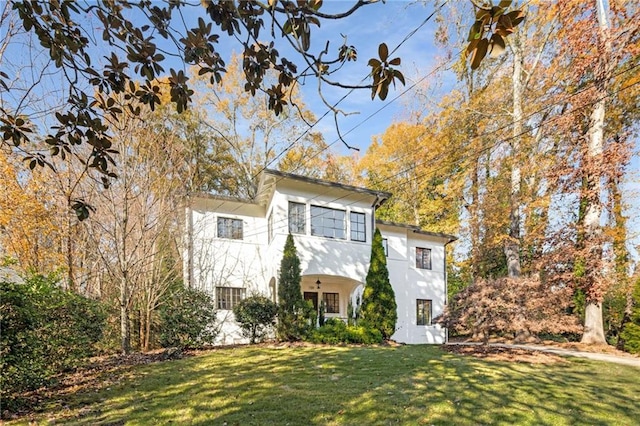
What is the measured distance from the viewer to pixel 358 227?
1339 centimetres

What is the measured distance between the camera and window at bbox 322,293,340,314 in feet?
46.4

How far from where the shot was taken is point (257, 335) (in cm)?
1102

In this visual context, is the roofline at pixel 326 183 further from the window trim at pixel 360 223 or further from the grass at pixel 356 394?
the grass at pixel 356 394

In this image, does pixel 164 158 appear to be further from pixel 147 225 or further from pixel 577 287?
pixel 577 287

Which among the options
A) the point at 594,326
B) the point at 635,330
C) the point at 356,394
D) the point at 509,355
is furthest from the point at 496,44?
the point at 594,326

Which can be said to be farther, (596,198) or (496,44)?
(596,198)

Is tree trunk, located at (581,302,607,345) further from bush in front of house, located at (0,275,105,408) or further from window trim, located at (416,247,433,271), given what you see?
bush in front of house, located at (0,275,105,408)

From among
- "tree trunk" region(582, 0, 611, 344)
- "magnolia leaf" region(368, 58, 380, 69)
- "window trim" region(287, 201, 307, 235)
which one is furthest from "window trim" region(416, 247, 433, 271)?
"magnolia leaf" region(368, 58, 380, 69)

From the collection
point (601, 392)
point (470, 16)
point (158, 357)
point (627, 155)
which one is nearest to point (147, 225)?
point (158, 357)

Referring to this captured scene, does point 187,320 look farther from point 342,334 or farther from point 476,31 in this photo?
point 476,31

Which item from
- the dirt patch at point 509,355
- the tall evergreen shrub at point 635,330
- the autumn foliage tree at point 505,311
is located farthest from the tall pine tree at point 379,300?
the tall evergreen shrub at point 635,330

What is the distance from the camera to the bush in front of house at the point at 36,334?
4094 mm

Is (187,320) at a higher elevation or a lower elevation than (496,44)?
lower

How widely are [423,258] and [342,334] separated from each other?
7.07 metres
